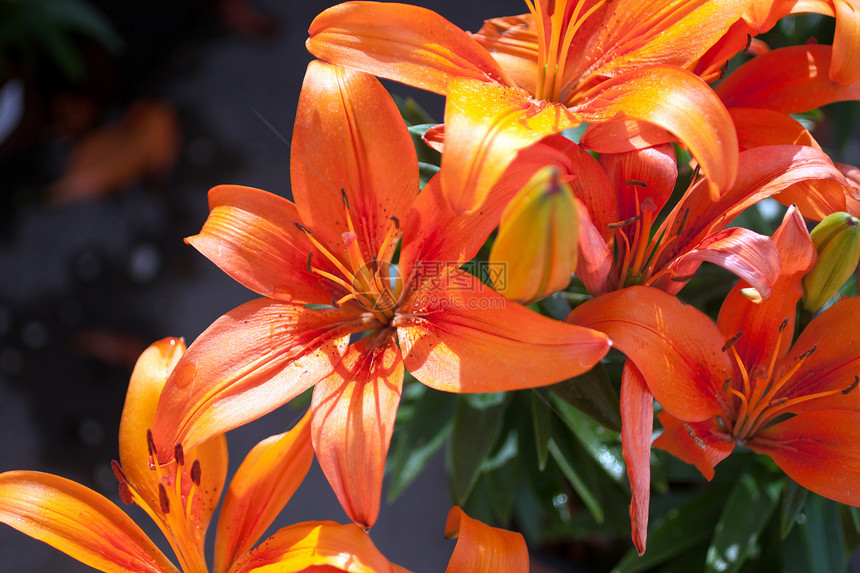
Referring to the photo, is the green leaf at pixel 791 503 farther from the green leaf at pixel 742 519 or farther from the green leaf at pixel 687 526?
the green leaf at pixel 687 526

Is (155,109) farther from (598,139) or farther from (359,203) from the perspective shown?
(598,139)

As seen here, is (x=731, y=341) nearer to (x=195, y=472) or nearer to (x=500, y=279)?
(x=500, y=279)

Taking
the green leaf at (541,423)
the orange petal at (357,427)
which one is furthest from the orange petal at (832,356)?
the orange petal at (357,427)

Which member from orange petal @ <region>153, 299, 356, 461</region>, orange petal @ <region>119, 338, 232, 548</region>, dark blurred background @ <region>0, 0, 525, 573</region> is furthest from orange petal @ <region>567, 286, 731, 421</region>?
dark blurred background @ <region>0, 0, 525, 573</region>

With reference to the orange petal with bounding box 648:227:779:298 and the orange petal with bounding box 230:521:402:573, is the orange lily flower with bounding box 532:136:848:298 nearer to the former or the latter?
the orange petal with bounding box 648:227:779:298

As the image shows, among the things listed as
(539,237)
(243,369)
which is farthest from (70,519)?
(539,237)

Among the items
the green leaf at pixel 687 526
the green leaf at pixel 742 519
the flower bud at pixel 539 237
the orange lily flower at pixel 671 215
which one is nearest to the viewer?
the flower bud at pixel 539 237

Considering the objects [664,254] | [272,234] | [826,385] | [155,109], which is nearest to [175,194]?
[155,109]
